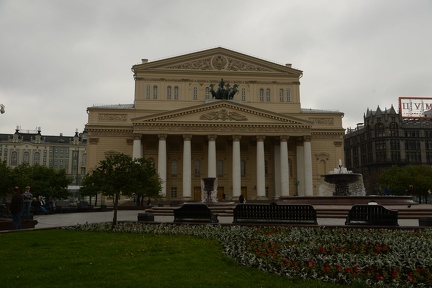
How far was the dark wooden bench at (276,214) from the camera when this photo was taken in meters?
16.7

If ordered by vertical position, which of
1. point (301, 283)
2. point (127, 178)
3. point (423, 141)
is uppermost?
point (423, 141)

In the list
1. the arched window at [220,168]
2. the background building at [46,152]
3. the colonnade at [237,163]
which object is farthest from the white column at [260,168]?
the background building at [46,152]

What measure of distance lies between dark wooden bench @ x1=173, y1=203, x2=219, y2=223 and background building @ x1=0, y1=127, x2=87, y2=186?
94053 mm

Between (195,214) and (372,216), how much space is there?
7.36 metres

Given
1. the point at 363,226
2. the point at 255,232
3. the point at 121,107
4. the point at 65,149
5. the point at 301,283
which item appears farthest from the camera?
the point at 65,149

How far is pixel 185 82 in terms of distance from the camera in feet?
196

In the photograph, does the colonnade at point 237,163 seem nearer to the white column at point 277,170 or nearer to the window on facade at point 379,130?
the white column at point 277,170

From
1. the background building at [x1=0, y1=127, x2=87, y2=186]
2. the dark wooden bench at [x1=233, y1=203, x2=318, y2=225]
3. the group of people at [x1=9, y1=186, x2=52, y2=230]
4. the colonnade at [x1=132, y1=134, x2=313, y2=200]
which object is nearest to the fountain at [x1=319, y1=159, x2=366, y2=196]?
the dark wooden bench at [x1=233, y1=203, x2=318, y2=225]

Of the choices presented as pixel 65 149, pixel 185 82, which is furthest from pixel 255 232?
pixel 65 149

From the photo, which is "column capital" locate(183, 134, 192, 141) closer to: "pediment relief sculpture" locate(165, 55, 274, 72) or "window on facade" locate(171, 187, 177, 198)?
"window on facade" locate(171, 187, 177, 198)

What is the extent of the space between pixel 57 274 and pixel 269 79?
56.1 meters

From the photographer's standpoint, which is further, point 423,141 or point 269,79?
point 423,141

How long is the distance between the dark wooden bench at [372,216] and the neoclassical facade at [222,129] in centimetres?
3621

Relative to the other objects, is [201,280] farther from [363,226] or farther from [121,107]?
[121,107]
